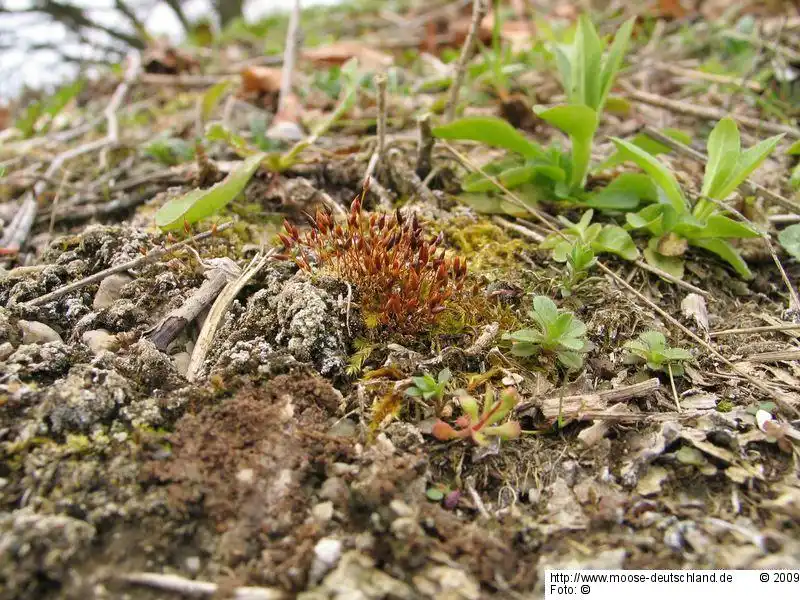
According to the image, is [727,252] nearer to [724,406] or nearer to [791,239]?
[791,239]

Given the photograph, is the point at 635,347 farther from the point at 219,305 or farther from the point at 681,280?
the point at 219,305

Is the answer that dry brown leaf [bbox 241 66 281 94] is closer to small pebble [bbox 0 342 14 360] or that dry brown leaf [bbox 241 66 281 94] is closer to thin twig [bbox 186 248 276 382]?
thin twig [bbox 186 248 276 382]

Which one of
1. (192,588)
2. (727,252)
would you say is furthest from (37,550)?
(727,252)

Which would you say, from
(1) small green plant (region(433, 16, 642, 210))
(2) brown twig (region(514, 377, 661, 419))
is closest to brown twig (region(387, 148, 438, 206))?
(1) small green plant (region(433, 16, 642, 210))

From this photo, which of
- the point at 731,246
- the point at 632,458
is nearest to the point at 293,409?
the point at 632,458

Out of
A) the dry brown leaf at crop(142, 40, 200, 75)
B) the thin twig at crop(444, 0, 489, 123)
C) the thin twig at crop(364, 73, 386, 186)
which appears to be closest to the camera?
the thin twig at crop(364, 73, 386, 186)

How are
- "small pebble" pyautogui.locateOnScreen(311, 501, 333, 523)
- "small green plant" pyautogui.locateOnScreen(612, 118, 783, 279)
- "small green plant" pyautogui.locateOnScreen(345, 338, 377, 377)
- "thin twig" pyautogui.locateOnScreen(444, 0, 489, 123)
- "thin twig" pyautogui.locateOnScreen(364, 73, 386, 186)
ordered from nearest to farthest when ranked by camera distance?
1. "small pebble" pyautogui.locateOnScreen(311, 501, 333, 523)
2. "small green plant" pyautogui.locateOnScreen(345, 338, 377, 377)
3. "small green plant" pyautogui.locateOnScreen(612, 118, 783, 279)
4. "thin twig" pyautogui.locateOnScreen(364, 73, 386, 186)
5. "thin twig" pyautogui.locateOnScreen(444, 0, 489, 123)
